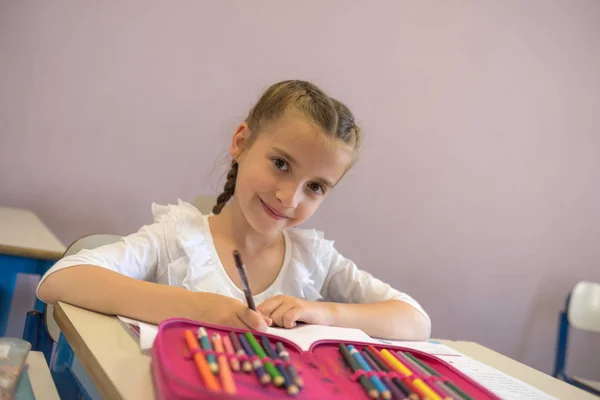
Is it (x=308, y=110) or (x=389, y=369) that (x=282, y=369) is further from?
(x=308, y=110)

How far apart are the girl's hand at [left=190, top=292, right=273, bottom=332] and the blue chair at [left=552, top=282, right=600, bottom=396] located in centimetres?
155

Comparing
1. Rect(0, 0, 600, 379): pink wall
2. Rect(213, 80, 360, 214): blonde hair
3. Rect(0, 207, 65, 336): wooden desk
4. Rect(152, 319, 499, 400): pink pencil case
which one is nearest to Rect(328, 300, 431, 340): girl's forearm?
Rect(152, 319, 499, 400): pink pencil case

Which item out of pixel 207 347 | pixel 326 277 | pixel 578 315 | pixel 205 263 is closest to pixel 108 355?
pixel 207 347

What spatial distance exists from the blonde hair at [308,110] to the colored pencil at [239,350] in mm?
415

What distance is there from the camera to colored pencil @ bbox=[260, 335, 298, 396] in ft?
1.32

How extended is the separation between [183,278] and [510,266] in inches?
57.3

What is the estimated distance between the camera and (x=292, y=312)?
68cm

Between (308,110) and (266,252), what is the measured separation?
0.97 feet

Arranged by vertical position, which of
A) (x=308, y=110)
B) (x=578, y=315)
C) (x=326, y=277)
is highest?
(x=308, y=110)

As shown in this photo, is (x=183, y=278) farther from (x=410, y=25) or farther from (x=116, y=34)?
(x=410, y=25)

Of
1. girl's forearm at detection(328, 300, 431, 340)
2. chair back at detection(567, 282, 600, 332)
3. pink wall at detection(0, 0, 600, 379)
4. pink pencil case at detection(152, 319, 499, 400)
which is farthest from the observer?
chair back at detection(567, 282, 600, 332)

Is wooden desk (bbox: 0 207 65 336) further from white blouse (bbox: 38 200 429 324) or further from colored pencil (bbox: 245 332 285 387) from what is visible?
colored pencil (bbox: 245 332 285 387)

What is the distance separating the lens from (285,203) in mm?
804

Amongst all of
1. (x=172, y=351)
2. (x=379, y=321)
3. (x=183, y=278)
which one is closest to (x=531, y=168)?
(x=379, y=321)
